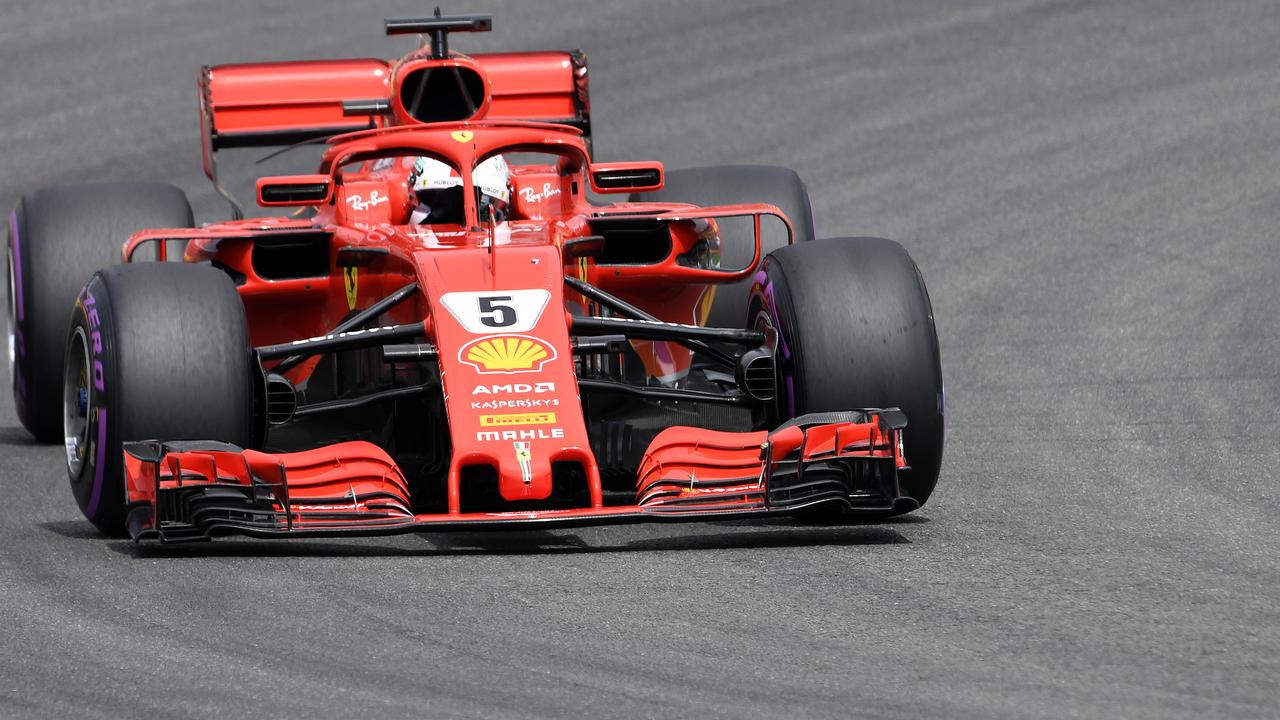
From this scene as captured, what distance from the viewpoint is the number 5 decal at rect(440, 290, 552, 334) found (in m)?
→ 7.75

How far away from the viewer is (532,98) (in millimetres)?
12117

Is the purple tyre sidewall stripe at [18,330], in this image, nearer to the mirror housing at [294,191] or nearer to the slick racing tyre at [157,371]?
the mirror housing at [294,191]

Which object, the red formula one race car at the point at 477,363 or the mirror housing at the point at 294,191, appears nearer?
the red formula one race car at the point at 477,363

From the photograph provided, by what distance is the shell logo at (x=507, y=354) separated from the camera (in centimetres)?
761

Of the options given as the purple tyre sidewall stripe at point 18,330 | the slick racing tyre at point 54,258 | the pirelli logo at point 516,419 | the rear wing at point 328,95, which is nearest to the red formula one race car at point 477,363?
the pirelli logo at point 516,419

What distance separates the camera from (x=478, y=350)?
7656 millimetres

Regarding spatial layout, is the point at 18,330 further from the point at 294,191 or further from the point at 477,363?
the point at 477,363

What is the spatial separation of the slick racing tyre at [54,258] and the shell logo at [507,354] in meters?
3.60

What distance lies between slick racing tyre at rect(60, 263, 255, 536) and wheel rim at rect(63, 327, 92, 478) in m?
0.30

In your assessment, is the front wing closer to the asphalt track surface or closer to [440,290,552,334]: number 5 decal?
the asphalt track surface

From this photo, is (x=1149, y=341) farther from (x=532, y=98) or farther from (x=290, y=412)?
(x=290, y=412)

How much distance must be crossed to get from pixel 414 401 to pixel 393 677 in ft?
9.32

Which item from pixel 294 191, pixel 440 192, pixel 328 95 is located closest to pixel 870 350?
pixel 440 192

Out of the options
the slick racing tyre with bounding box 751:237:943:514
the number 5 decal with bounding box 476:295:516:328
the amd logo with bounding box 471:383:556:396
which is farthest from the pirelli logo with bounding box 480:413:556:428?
the slick racing tyre with bounding box 751:237:943:514
